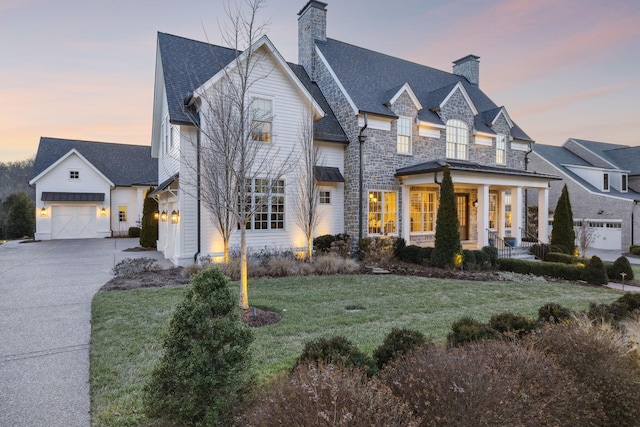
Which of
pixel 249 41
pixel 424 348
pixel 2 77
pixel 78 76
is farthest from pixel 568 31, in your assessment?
pixel 2 77

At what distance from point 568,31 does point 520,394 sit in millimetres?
16403

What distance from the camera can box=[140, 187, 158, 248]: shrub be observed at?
58.1 feet

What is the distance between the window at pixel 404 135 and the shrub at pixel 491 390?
13.4 meters

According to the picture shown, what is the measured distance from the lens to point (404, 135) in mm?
15633

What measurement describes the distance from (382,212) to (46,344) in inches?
491

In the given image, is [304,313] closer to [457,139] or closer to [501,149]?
[457,139]

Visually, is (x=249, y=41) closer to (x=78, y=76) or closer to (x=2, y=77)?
(x=78, y=76)

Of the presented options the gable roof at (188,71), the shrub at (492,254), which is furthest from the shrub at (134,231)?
the shrub at (492,254)

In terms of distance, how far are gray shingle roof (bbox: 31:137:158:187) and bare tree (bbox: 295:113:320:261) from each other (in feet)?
55.6

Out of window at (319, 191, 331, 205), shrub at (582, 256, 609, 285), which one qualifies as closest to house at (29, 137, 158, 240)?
window at (319, 191, 331, 205)

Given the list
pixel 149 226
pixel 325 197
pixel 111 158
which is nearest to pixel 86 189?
pixel 111 158

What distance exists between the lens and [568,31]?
43.9ft

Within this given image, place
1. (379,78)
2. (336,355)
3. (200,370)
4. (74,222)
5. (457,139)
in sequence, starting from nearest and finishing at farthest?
(200,370) → (336,355) → (379,78) → (457,139) → (74,222)

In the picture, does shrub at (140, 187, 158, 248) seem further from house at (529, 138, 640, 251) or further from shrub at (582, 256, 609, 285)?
house at (529, 138, 640, 251)
